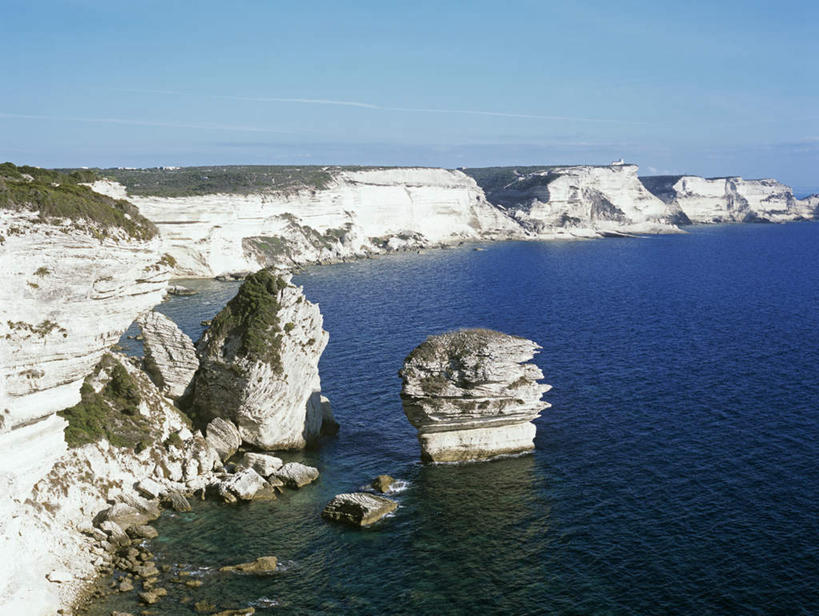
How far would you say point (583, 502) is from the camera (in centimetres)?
3556

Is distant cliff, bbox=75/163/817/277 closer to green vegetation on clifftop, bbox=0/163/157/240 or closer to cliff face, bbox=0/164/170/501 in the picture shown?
green vegetation on clifftop, bbox=0/163/157/240

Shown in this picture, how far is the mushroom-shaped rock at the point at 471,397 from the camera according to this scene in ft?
134

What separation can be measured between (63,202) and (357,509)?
756 inches

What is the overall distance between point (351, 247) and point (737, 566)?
129241mm

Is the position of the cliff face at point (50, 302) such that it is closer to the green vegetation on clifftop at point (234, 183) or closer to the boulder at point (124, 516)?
the boulder at point (124, 516)

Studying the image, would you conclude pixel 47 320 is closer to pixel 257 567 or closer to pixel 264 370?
pixel 257 567

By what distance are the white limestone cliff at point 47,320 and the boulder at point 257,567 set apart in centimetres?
903

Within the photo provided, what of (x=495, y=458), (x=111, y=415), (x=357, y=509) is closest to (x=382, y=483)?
(x=357, y=509)

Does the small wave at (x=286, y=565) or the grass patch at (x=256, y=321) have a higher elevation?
the grass patch at (x=256, y=321)

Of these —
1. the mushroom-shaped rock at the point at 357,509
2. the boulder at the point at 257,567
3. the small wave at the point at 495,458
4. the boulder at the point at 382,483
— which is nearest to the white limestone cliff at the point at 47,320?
the boulder at the point at 257,567

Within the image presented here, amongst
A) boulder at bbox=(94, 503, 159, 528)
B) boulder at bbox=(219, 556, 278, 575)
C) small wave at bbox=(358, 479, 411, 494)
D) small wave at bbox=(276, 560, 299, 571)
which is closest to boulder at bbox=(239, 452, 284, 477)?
small wave at bbox=(358, 479, 411, 494)

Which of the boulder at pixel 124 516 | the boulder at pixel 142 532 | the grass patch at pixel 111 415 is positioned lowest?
the boulder at pixel 142 532

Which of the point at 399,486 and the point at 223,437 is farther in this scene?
the point at 223,437

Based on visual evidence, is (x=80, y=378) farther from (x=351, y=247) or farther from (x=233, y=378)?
(x=351, y=247)
